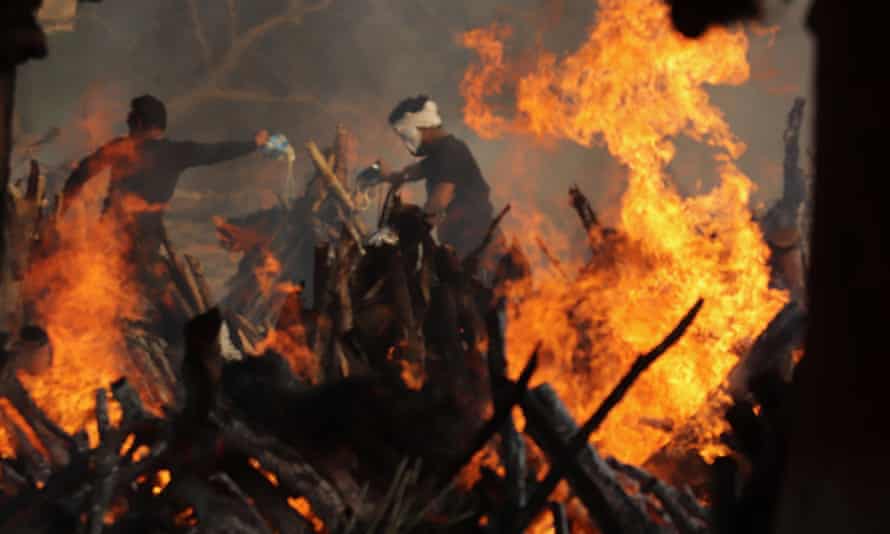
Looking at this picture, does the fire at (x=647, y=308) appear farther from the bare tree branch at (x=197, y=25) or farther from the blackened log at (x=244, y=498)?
the bare tree branch at (x=197, y=25)

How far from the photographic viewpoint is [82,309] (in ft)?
25.8

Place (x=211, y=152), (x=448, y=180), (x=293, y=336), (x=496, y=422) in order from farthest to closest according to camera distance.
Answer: (x=448, y=180) < (x=211, y=152) < (x=293, y=336) < (x=496, y=422)

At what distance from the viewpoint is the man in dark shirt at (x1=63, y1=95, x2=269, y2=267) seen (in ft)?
29.1

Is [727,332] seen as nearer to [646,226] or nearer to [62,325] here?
[646,226]

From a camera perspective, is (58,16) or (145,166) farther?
(58,16)

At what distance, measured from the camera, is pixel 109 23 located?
1983 centimetres

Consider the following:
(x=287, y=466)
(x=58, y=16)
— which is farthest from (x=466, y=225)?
(x=58, y=16)

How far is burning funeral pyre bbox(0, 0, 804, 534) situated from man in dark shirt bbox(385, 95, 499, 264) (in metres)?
1.47

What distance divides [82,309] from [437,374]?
426 centimetres

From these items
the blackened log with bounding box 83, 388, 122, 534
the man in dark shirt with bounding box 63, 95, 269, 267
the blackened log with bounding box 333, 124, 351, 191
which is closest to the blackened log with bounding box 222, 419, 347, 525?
the blackened log with bounding box 83, 388, 122, 534

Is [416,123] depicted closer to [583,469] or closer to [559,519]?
[583,469]

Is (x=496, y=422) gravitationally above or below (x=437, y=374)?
above

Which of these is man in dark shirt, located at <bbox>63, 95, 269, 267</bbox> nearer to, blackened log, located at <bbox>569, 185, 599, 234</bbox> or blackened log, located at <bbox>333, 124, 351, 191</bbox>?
blackened log, located at <bbox>333, 124, 351, 191</bbox>

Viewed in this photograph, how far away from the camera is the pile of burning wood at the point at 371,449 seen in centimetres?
358
